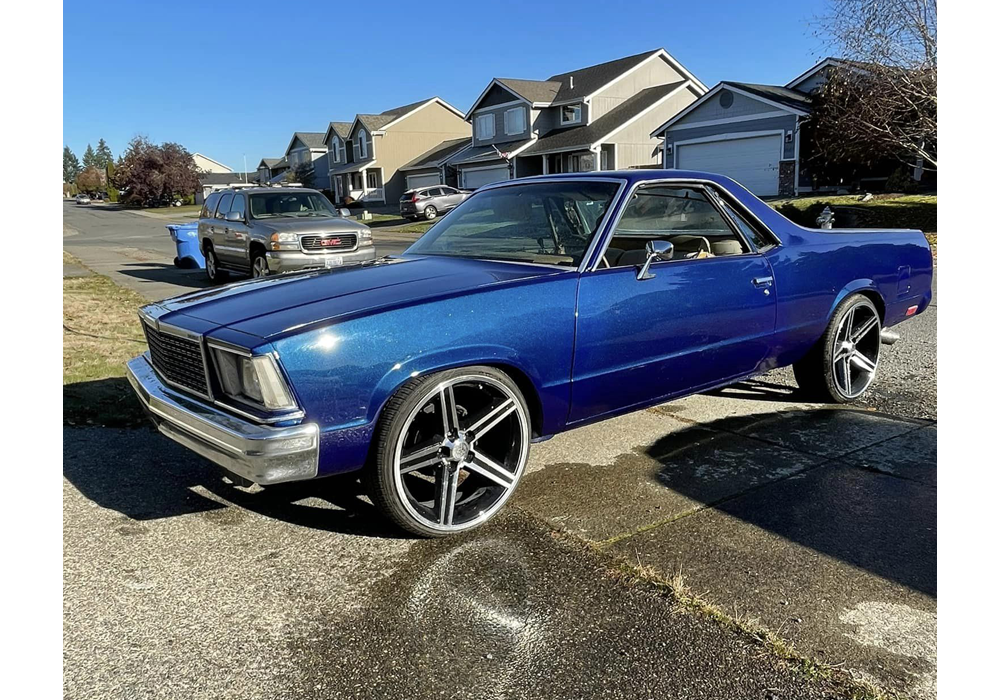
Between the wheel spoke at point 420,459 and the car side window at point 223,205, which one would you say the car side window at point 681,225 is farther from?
the car side window at point 223,205

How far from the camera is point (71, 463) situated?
4.34 metres

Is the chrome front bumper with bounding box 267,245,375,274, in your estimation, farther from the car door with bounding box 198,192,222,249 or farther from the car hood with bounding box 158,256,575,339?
the car hood with bounding box 158,256,575,339

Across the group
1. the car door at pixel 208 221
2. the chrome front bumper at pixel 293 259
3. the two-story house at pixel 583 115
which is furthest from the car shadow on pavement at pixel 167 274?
the two-story house at pixel 583 115

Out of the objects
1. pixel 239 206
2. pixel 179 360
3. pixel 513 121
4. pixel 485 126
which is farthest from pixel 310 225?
pixel 485 126

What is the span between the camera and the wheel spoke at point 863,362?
5.29 meters

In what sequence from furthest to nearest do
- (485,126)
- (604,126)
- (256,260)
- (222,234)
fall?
(485,126), (604,126), (222,234), (256,260)

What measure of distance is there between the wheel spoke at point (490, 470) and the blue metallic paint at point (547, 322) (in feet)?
0.97

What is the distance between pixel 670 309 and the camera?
13.1 ft

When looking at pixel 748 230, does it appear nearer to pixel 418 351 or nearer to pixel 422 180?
pixel 418 351

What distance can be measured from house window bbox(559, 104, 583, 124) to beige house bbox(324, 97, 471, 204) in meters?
16.7

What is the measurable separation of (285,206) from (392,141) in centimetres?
4827

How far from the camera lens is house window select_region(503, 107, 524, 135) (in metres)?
44.4
